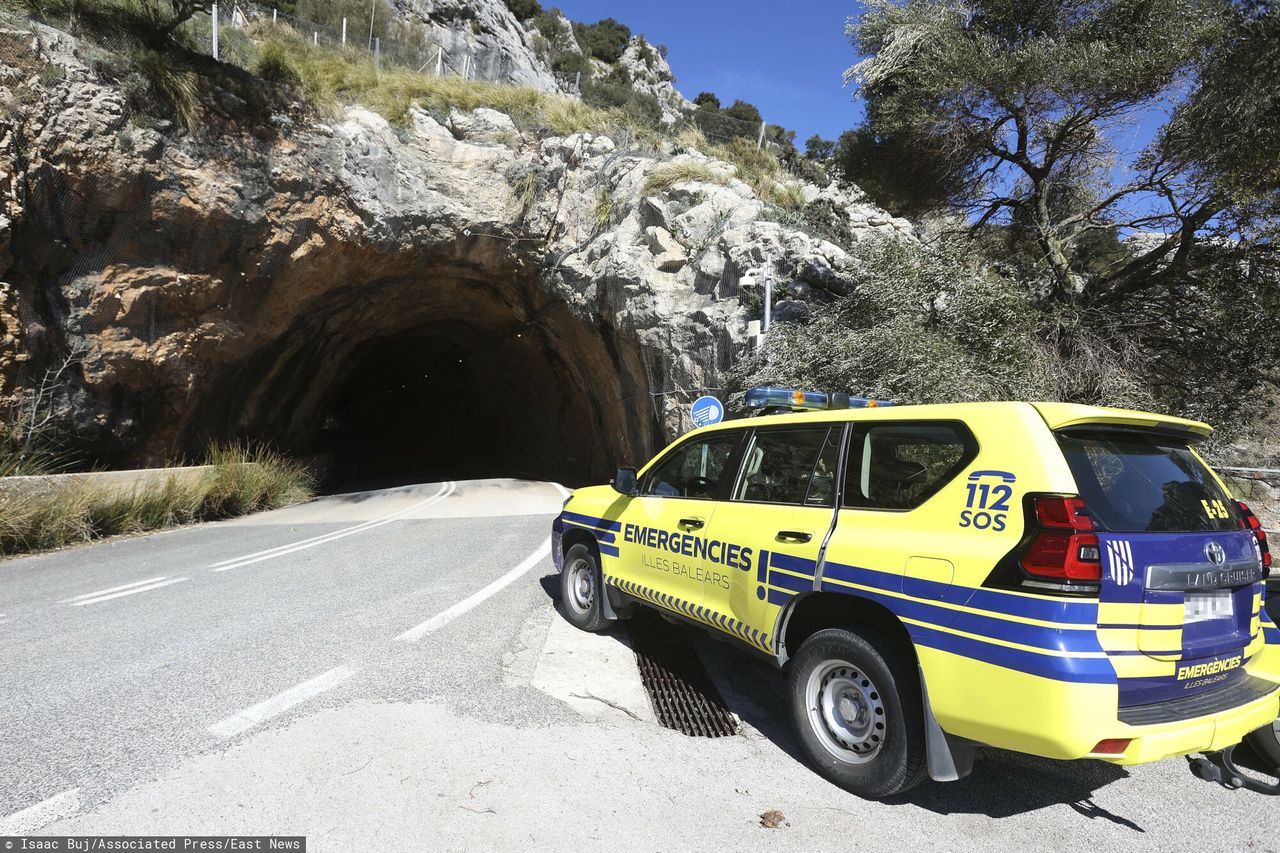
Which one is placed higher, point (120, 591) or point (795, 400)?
point (795, 400)

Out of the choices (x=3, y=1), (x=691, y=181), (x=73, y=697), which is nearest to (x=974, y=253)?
(x=691, y=181)

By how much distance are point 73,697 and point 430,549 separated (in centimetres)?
485

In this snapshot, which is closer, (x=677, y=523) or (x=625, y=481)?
(x=677, y=523)

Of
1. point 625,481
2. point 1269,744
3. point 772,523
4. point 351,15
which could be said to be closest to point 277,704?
point 625,481

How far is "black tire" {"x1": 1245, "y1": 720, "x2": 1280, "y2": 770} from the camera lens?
3082 mm

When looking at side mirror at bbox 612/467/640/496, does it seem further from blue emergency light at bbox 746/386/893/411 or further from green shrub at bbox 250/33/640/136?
green shrub at bbox 250/33/640/136

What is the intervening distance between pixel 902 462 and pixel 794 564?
28.5 inches

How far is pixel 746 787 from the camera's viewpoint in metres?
2.96

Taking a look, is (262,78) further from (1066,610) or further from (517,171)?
(1066,610)

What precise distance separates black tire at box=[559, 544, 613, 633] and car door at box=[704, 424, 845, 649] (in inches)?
Result: 55.0

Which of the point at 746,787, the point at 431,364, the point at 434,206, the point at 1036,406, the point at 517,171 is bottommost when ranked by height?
the point at 746,787

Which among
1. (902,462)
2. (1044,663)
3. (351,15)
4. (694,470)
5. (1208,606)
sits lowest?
(1044,663)

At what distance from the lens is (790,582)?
3.19 m

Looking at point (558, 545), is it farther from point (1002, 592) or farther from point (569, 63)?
point (569, 63)
